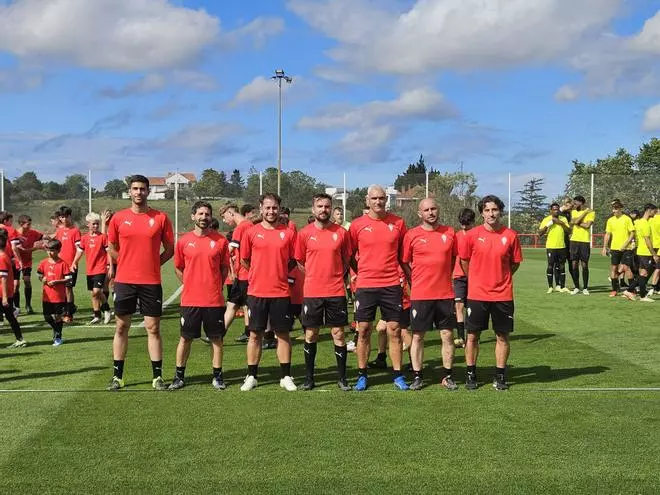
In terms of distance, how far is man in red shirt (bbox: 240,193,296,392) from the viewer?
25.3 ft

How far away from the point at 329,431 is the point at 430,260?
2.46m

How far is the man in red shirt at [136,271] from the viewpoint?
768 cm

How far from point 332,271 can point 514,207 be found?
119 ft

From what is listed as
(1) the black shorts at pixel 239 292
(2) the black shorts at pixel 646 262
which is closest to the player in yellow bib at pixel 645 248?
(2) the black shorts at pixel 646 262

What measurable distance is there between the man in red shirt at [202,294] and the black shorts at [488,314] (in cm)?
263

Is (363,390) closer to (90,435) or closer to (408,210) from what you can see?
(90,435)

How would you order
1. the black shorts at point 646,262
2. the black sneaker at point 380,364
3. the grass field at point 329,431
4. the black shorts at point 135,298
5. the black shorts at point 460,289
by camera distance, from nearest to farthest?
the grass field at point 329,431, the black shorts at point 135,298, the black sneaker at point 380,364, the black shorts at point 460,289, the black shorts at point 646,262

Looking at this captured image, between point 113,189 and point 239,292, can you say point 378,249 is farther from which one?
point 113,189

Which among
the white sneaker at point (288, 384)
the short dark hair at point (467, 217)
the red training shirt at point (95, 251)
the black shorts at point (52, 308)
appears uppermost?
the short dark hair at point (467, 217)

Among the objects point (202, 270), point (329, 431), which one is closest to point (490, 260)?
point (329, 431)

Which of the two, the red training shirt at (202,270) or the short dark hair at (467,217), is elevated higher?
the short dark hair at (467,217)

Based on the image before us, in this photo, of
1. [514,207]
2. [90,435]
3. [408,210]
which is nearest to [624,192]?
[514,207]

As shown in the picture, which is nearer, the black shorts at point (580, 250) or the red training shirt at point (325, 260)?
the red training shirt at point (325, 260)

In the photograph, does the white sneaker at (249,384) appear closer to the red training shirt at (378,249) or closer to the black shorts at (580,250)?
the red training shirt at (378,249)
